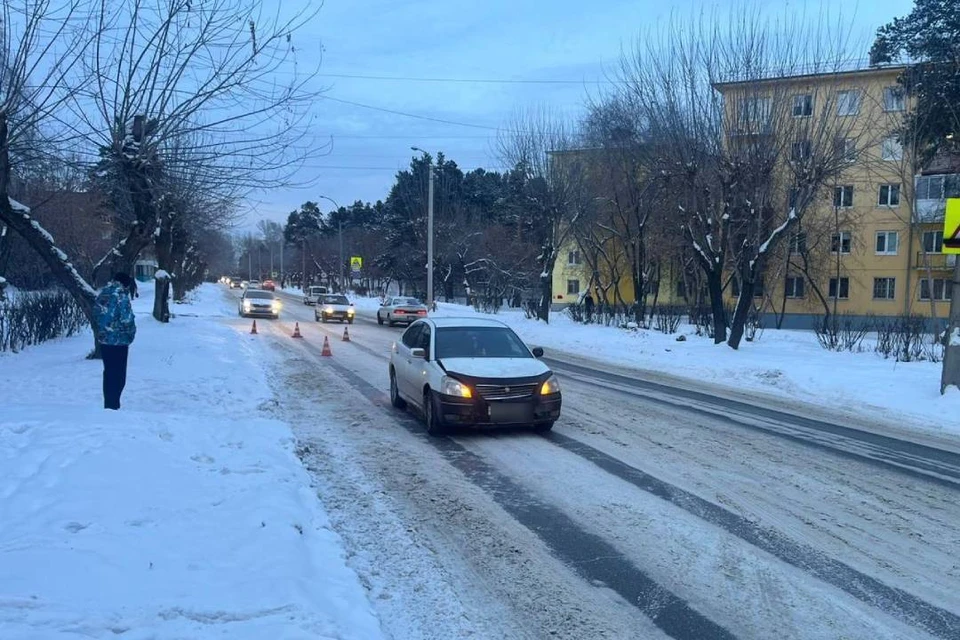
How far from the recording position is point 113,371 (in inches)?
369

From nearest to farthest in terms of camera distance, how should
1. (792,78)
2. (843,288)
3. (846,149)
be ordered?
(792,78) < (846,149) < (843,288)

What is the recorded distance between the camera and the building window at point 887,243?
46500 millimetres

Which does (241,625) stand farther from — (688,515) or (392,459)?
(392,459)

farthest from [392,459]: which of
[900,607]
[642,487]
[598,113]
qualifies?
[598,113]

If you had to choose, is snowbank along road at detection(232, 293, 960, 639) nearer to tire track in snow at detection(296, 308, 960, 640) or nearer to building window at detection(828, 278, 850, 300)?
tire track in snow at detection(296, 308, 960, 640)

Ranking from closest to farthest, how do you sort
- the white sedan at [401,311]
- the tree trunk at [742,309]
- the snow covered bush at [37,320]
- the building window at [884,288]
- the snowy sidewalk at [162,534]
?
the snowy sidewalk at [162,534] < the snow covered bush at [37,320] < the tree trunk at [742,309] < the white sedan at [401,311] < the building window at [884,288]

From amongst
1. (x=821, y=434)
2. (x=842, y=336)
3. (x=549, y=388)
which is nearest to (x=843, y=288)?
(x=842, y=336)

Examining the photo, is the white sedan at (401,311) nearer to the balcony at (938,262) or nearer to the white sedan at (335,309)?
the white sedan at (335,309)

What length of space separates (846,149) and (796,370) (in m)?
8.46

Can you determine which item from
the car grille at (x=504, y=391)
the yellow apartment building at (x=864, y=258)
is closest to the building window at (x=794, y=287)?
the yellow apartment building at (x=864, y=258)

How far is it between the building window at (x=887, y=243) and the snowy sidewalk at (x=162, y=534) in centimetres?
4642

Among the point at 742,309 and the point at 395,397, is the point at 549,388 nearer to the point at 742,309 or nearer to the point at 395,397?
the point at 395,397

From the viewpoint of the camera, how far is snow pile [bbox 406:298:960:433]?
13.4 metres

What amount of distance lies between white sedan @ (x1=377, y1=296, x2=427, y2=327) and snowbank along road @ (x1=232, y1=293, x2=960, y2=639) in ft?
84.6
